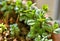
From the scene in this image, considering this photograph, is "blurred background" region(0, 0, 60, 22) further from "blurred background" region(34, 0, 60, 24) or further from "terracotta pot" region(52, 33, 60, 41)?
"terracotta pot" region(52, 33, 60, 41)

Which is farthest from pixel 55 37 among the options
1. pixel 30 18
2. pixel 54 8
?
pixel 54 8

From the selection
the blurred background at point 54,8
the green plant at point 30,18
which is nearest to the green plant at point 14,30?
the green plant at point 30,18

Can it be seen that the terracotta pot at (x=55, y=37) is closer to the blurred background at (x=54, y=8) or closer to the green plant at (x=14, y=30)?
the green plant at (x=14, y=30)

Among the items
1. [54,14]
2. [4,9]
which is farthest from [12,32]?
[54,14]

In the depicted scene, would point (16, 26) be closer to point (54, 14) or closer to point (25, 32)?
point (25, 32)

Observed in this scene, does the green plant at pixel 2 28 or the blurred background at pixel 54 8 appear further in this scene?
the blurred background at pixel 54 8

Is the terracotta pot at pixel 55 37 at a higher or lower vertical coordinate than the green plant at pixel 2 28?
lower

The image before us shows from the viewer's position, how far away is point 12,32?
0.67 metres

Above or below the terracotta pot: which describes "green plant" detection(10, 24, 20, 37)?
above

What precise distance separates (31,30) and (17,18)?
102mm

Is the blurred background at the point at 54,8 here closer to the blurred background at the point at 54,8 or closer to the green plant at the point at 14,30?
the blurred background at the point at 54,8

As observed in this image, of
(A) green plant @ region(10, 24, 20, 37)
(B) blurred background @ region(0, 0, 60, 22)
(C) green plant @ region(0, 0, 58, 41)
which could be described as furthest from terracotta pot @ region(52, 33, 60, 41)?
(B) blurred background @ region(0, 0, 60, 22)

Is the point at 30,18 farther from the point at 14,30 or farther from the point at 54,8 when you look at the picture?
the point at 54,8

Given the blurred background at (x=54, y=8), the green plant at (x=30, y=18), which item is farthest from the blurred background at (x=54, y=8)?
the green plant at (x=30, y=18)
